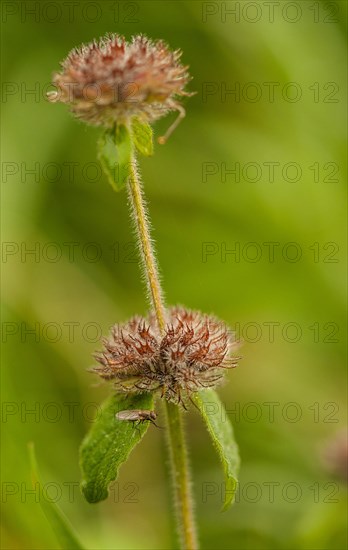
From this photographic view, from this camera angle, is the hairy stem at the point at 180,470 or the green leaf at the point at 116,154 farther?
the hairy stem at the point at 180,470

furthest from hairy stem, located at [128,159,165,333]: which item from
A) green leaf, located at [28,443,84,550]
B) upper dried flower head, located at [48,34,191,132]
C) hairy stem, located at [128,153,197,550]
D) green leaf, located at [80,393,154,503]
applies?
green leaf, located at [28,443,84,550]

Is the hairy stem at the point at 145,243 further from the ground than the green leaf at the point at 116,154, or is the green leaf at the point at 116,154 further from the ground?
the green leaf at the point at 116,154

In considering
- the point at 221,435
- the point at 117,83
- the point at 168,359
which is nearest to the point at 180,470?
the point at 221,435

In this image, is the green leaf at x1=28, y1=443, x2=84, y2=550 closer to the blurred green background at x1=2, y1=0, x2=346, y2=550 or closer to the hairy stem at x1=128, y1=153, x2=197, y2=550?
the hairy stem at x1=128, y1=153, x2=197, y2=550

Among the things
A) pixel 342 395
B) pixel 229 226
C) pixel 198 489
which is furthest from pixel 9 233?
pixel 342 395

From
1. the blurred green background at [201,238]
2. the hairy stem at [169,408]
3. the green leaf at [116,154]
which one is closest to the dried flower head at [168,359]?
the hairy stem at [169,408]

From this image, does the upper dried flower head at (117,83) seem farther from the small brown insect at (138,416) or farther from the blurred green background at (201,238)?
the blurred green background at (201,238)
